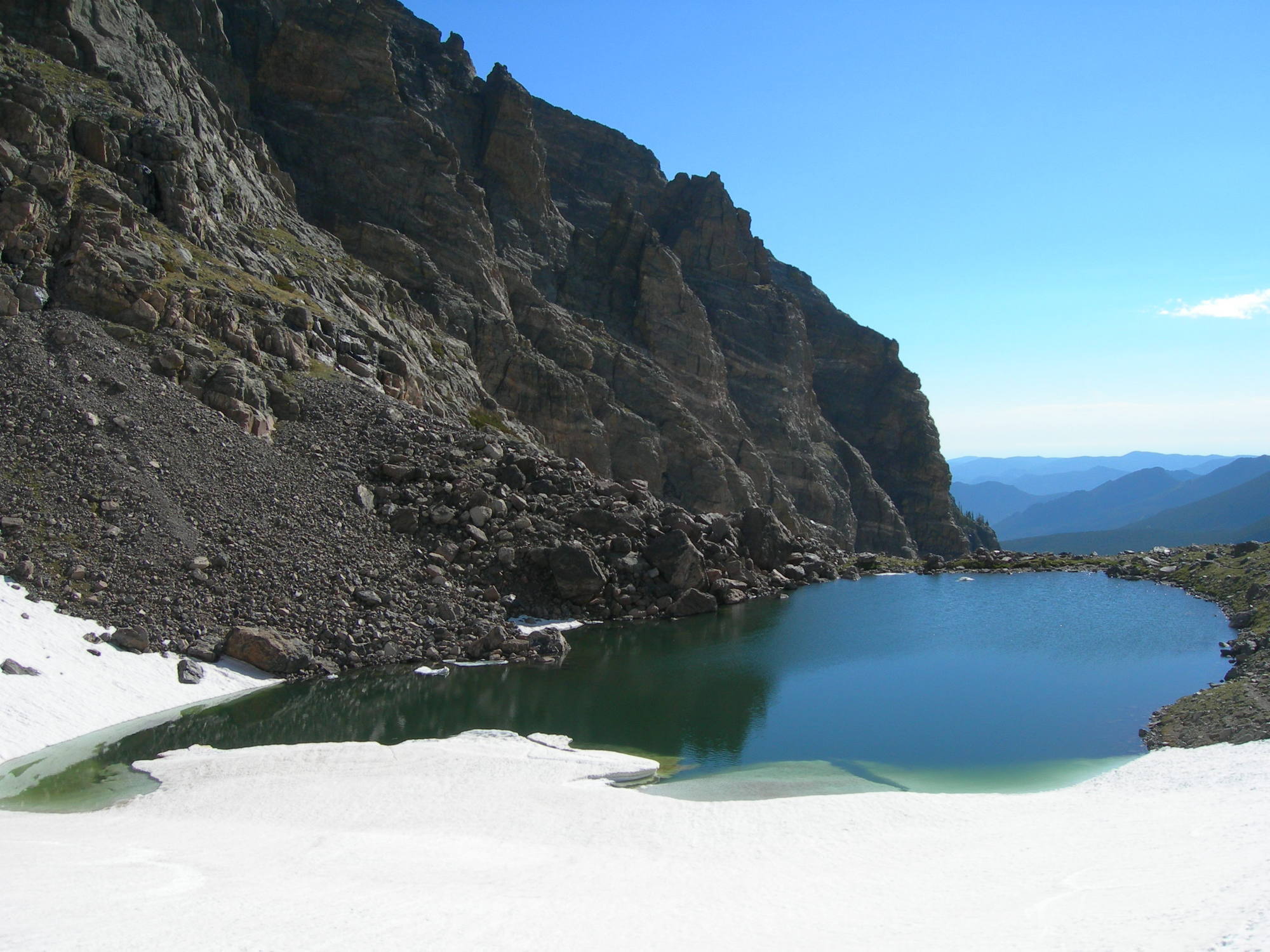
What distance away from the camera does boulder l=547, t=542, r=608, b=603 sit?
54.6 meters

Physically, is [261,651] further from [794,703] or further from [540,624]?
[794,703]

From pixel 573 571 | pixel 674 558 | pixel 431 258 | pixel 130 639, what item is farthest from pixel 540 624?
pixel 431 258

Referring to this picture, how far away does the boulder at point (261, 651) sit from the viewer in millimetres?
38344

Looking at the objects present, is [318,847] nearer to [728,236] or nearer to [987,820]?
[987,820]

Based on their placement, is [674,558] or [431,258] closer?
[674,558]

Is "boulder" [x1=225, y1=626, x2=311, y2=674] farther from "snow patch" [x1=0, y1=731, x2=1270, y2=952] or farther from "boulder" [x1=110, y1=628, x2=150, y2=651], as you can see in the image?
"snow patch" [x1=0, y1=731, x2=1270, y2=952]

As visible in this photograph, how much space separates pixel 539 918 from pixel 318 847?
7410mm

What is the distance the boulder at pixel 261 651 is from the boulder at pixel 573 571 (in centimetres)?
1876

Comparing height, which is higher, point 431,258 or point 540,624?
point 431,258

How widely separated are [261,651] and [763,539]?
4818 cm

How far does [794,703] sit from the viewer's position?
41.6 meters

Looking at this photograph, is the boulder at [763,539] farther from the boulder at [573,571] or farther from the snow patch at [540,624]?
the snow patch at [540,624]

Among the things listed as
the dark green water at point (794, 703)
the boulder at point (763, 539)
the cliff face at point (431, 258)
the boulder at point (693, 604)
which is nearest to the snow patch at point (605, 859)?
the dark green water at point (794, 703)

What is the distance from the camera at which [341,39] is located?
10144 cm
